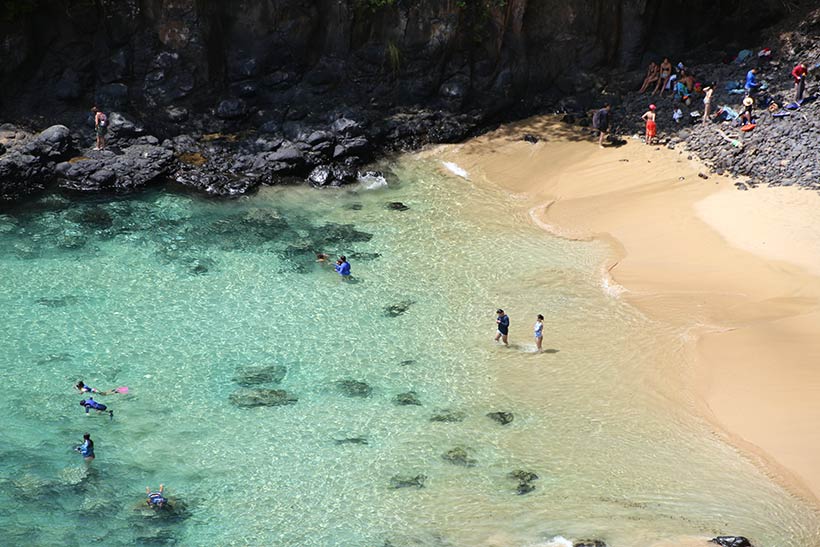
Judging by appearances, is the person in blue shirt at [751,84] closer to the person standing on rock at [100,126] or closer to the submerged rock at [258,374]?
the submerged rock at [258,374]

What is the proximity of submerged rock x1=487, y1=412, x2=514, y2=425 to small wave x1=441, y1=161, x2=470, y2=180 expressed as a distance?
13564 millimetres

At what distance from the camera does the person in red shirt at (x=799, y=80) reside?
36.0 meters

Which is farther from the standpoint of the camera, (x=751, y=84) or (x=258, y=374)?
(x=751, y=84)

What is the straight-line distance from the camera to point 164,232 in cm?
3256

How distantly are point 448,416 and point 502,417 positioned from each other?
4.12 feet

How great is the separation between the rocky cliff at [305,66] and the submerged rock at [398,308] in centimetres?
808

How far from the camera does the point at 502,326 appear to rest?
2677 centimetres

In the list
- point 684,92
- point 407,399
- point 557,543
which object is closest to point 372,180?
point 684,92

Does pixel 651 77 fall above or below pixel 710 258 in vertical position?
above

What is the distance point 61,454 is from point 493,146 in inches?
807

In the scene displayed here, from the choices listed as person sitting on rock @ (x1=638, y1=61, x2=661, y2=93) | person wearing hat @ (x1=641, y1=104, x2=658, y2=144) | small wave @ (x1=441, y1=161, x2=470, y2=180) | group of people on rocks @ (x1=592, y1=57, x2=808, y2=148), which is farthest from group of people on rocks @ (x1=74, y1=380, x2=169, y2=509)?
person sitting on rock @ (x1=638, y1=61, x2=661, y2=93)

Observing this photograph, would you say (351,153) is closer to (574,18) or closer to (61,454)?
(574,18)

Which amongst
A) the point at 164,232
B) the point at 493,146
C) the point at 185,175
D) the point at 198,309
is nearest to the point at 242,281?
the point at 198,309

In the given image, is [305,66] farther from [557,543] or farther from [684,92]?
[557,543]
